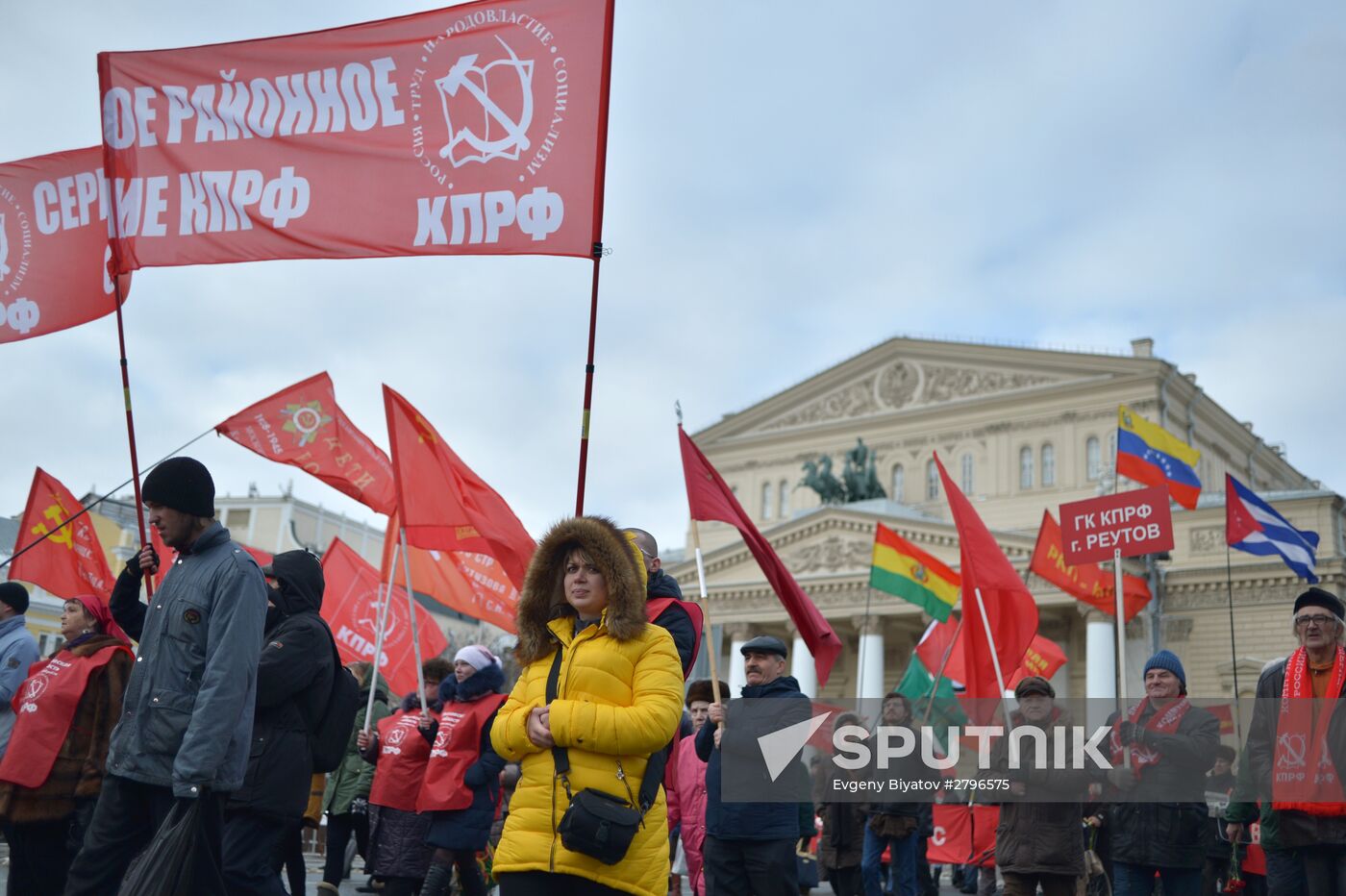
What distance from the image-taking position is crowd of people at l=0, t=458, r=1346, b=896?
13.3 feet

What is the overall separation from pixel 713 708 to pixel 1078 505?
27.3 feet

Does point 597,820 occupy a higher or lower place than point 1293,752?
lower

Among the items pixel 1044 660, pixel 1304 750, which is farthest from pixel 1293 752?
pixel 1044 660

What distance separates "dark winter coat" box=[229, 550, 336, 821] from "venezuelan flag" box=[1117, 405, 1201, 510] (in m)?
15.0

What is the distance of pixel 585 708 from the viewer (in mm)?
3922

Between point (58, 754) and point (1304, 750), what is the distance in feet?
19.3

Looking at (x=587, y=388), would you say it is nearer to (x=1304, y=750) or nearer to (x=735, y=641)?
(x=1304, y=750)

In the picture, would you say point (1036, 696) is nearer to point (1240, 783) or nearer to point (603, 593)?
point (1240, 783)

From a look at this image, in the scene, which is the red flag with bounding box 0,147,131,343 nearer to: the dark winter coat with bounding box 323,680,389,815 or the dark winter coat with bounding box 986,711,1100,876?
the dark winter coat with bounding box 323,680,389,815

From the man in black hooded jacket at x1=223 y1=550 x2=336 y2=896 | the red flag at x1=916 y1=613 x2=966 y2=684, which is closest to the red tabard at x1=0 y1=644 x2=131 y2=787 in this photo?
the man in black hooded jacket at x1=223 y1=550 x2=336 y2=896

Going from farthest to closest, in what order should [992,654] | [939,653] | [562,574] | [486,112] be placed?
[939,653]
[992,654]
[486,112]
[562,574]

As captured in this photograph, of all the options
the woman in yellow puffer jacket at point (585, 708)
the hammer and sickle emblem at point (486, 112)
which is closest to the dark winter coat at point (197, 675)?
the woman in yellow puffer jacket at point (585, 708)

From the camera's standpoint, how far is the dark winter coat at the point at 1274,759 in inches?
216

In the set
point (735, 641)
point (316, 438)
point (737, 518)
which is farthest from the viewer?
point (735, 641)
